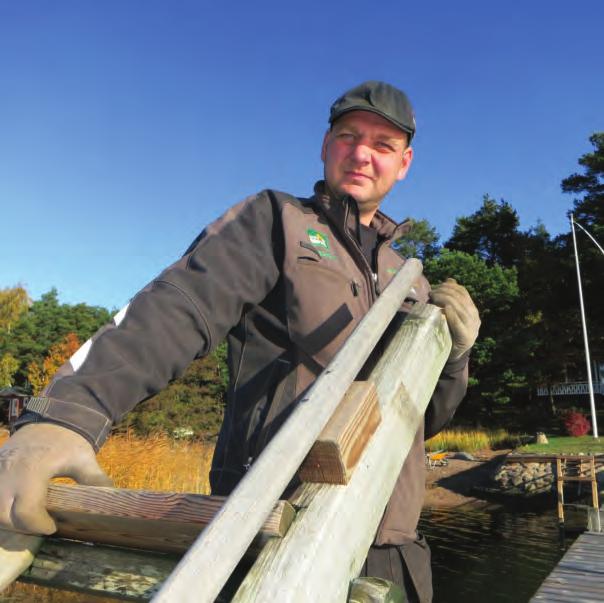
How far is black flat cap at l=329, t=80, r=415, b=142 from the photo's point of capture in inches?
75.0

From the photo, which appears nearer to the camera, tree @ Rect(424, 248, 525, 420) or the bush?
the bush

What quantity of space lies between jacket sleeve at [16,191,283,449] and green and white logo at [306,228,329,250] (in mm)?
99

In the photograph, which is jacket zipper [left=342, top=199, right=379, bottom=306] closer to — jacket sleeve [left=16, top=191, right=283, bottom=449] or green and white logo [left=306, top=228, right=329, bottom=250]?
green and white logo [left=306, top=228, right=329, bottom=250]

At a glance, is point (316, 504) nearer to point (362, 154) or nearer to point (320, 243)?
point (320, 243)

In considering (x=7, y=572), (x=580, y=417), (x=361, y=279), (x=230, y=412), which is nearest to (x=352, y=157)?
(x=361, y=279)

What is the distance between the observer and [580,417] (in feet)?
84.5

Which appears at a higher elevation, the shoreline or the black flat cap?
the black flat cap

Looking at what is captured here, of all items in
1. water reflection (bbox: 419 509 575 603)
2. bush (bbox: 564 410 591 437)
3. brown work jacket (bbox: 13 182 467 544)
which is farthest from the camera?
bush (bbox: 564 410 591 437)

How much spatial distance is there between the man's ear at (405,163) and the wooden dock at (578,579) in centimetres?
475

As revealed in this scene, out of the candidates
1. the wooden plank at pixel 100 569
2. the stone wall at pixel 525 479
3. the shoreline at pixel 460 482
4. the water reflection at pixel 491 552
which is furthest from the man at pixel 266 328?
the stone wall at pixel 525 479

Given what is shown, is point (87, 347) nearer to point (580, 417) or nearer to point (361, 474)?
point (361, 474)

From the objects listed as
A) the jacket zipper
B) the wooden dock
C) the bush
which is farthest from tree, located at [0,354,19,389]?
the jacket zipper

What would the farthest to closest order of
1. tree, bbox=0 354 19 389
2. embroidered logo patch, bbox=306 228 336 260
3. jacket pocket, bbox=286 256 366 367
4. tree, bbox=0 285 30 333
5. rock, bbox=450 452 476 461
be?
tree, bbox=0 285 30 333 → tree, bbox=0 354 19 389 → rock, bbox=450 452 476 461 → embroidered logo patch, bbox=306 228 336 260 → jacket pocket, bbox=286 256 366 367

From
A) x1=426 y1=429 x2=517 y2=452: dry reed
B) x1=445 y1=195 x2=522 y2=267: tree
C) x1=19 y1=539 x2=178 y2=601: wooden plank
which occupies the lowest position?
x1=426 y1=429 x2=517 y2=452: dry reed
